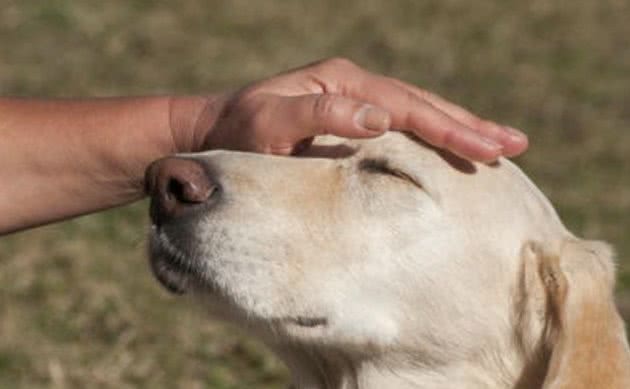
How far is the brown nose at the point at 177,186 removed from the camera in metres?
4.02

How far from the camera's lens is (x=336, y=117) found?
4.13 meters

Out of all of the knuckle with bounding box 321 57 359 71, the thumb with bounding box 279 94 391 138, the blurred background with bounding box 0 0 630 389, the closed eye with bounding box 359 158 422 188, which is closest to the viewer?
the thumb with bounding box 279 94 391 138

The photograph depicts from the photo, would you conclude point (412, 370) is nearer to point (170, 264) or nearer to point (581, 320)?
point (581, 320)

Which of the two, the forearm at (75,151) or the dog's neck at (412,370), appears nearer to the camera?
the dog's neck at (412,370)

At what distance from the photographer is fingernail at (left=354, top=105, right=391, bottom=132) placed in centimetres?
412

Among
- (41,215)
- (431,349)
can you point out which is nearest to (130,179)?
(41,215)

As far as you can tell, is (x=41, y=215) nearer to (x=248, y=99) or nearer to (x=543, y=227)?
(x=248, y=99)

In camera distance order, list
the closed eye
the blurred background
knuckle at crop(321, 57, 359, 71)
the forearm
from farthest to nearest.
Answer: the blurred background, the forearm, knuckle at crop(321, 57, 359, 71), the closed eye

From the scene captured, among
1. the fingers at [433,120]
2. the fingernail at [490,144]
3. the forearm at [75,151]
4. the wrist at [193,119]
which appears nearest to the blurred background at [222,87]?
the forearm at [75,151]

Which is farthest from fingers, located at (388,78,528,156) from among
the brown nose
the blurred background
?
the blurred background

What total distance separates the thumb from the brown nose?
1.01ft

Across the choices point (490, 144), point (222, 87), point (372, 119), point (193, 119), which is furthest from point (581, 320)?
point (222, 87)

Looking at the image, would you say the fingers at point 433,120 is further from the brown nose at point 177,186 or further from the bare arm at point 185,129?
the brown nose at point 177,186

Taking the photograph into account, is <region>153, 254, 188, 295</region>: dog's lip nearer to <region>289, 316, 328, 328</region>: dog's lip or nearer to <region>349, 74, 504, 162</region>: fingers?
<region>289, 316, 328, 328</region>: dog's lip
